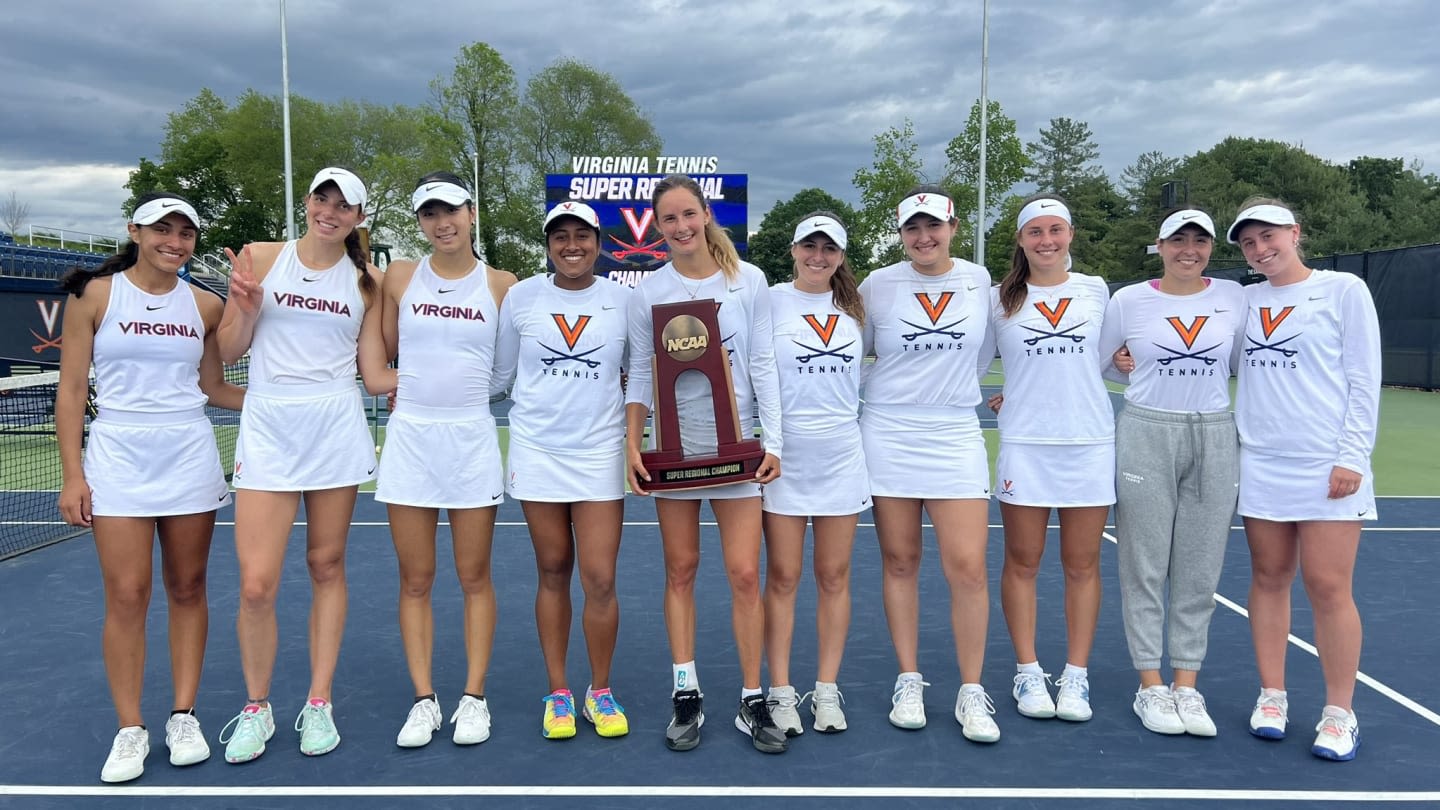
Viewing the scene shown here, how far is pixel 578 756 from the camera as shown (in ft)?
11.5

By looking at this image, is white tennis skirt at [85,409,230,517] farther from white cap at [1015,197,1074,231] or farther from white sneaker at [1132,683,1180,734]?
white sneaker at [1132,683,1180,734]

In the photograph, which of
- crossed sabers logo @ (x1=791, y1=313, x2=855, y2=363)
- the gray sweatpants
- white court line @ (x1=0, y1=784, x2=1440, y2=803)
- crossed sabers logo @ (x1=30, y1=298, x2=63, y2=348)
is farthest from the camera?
crossed sabers logo @ (x1=30, y1=298, x2=63, y2=348)

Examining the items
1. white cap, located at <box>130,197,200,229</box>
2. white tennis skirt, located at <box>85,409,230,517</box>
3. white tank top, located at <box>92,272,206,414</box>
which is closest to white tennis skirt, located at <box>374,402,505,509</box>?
white tennis skirt, located at <box>85,409,230,517</box>

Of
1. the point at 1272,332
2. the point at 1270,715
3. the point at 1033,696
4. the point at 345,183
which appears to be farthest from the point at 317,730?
→ the point at 1272,332

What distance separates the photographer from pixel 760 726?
11.7 feet

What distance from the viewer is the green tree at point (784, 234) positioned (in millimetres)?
64781

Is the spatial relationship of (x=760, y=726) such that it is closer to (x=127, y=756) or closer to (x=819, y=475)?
(x=819, y=475)

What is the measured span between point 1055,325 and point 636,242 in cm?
1329

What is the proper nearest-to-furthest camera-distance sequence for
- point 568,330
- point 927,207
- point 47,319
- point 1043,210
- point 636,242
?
point 568,330 → point 927,207 → point 1043,210 → point 636,242 → point 47,319

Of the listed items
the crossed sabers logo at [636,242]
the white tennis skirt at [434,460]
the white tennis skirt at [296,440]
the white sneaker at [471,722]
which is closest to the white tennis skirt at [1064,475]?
the white tennis skirt at [434,460]

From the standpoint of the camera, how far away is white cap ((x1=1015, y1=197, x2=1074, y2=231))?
3764mm

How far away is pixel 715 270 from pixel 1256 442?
2121 mm

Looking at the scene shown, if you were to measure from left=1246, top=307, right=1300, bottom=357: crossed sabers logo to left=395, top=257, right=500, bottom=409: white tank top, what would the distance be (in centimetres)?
284

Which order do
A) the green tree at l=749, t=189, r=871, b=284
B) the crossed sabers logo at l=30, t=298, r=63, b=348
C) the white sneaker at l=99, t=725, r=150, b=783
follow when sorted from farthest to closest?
the green tree at l=749, t=189, r=871, b=284 → the crossed sabers logo at l=30, t=298, r=63, b=348 → the white sneaker at l=99, t=725, r=150, b=783
